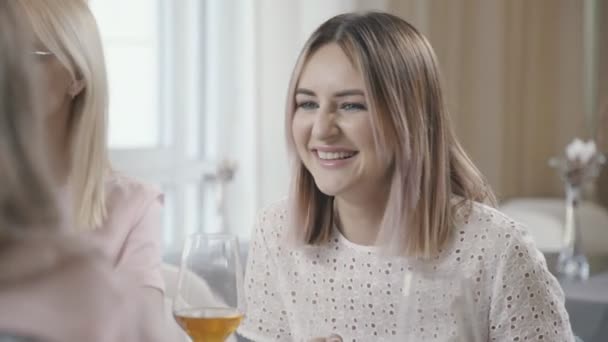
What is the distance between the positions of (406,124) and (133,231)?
0.46m

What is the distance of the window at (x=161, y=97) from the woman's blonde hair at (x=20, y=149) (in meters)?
2.69

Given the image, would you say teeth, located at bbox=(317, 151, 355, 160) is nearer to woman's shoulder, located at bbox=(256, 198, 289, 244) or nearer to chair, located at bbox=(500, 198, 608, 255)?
woman's shoulder, located at bbox=(256, 198, 289, 244)

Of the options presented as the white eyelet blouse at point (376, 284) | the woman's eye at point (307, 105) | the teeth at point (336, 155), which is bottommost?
the white eyelet blouse at point (376, 284)

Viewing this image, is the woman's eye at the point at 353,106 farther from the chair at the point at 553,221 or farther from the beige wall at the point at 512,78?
the beige wall at the point at 512,78

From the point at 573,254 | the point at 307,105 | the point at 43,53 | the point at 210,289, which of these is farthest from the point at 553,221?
the point at 210,289

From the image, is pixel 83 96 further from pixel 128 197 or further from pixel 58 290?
pixel 58 290

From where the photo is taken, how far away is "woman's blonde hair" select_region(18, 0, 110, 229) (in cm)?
167

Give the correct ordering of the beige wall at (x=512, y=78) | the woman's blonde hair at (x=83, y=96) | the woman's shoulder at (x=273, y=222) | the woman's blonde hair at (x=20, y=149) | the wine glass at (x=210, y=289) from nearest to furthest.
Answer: the woman's blonde hair at (x=20, y=149) → the wine glass at (x=210, y=289) → the woman's blonde hair at (x=83, y=96) → the woman's shoulder at (x=273, y=222) → the beige wall at (x=512, y=78)

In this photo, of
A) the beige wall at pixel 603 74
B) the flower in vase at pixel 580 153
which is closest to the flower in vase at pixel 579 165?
the flower in vase at pixel 580 153

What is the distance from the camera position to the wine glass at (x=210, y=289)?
1236mm

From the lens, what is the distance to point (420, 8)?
427 cm

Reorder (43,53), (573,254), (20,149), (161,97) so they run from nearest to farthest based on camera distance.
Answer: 1. (20,149)
2. (43,53)
3. (573,254)
4. (161,97)

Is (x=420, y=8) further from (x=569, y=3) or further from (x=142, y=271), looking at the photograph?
(x=142, y=271)

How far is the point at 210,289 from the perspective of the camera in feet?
4.08
